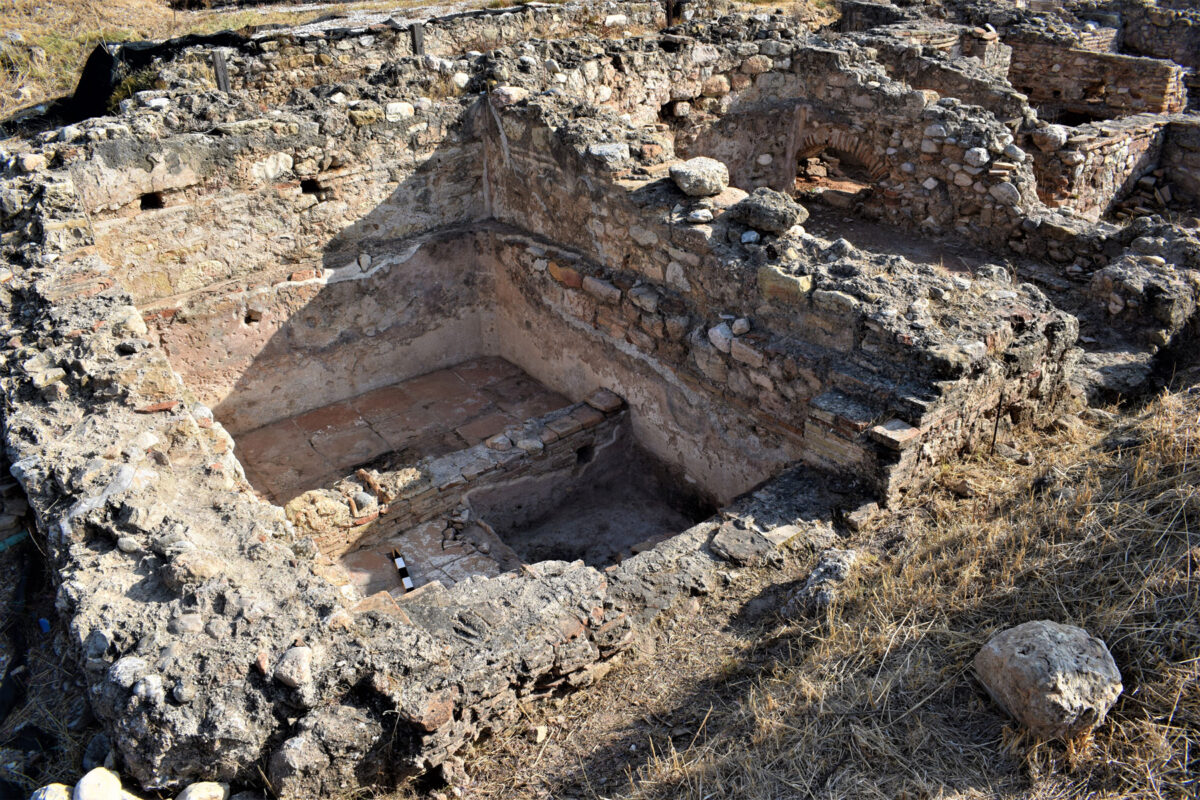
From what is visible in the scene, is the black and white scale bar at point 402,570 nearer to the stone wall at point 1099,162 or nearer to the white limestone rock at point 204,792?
the white limestone rock at point 204,792

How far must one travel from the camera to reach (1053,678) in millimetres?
2689

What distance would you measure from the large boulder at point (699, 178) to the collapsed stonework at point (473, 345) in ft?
0.36

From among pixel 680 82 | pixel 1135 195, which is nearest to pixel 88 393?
pixel 680 82

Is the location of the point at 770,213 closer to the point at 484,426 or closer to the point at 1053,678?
the point at 484,426

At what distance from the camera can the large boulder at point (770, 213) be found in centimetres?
510

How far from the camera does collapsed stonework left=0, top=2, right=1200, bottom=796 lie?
310 centimetres

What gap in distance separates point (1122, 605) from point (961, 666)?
59 cm

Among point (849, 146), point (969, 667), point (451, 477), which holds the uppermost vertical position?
point (969, 667)

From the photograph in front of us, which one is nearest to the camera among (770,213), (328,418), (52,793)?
(52,793)

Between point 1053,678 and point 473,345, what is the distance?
5530mm

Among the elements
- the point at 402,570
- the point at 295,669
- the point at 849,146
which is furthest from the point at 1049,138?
the point at 295,669

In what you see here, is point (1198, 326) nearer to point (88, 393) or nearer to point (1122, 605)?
point (1122, 605)

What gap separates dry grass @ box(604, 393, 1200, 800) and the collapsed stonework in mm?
729

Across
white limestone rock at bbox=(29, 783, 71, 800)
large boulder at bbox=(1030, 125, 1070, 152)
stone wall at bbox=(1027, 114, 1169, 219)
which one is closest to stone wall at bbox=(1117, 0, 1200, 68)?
stone wall at bbox=(1027, 114, 1169, 219)
